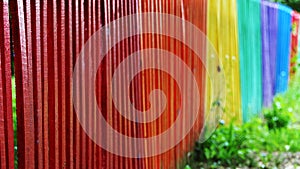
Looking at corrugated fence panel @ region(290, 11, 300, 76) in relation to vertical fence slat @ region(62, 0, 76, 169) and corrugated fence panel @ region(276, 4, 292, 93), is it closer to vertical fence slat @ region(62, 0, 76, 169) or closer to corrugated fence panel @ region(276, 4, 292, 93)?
corrugated fence panel @ region(276, 4, 292, 93)

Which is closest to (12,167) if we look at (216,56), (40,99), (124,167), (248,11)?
(40,99)

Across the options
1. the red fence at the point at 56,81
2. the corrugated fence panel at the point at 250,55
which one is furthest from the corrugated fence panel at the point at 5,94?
the corrugated fence panel at the point at 250,55

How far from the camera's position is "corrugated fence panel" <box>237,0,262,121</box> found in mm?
6848

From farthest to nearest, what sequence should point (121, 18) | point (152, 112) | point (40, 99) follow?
1. point (152, 112)
2. point (121, 18)
3. point (40, 99)

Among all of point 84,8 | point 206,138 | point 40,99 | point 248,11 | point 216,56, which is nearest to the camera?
point 40,99

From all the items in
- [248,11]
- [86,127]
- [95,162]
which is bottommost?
[95,162]

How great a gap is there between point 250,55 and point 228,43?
54.0 inches

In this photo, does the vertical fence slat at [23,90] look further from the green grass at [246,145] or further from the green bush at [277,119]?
the green bush at [277,119]

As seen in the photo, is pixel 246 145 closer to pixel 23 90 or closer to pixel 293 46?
pixel 23 90

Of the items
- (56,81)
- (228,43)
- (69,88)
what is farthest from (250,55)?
(56,81)

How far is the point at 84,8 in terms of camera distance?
106 inches

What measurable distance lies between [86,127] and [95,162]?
228 millimetres

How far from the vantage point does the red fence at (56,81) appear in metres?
2.06

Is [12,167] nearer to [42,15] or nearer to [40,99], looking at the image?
[40,99]
